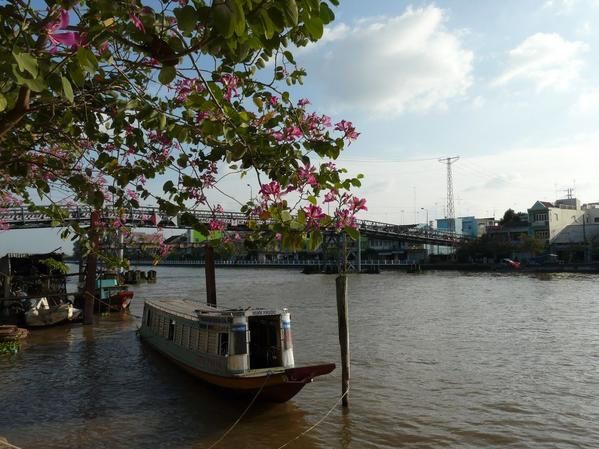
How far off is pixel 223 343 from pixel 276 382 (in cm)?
170

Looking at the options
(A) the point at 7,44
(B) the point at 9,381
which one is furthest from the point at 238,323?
(A) the point at 7,44

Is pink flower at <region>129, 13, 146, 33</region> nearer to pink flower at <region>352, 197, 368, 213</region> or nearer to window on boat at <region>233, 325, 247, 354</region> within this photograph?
pink flower at <region>352, 197, 368, 213</region>

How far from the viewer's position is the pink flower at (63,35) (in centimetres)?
301

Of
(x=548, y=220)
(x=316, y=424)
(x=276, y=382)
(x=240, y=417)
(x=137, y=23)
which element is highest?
(x=548, y=220)

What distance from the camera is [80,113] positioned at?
523 cm

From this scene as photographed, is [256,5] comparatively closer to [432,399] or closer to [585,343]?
[432,399]

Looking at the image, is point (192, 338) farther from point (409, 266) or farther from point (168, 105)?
point (409, 266)

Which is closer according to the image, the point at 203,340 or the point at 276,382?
the point at 276,382

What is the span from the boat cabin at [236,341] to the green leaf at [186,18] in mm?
9379

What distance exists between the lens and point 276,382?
35.5 ft

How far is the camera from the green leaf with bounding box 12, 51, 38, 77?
7.84ft

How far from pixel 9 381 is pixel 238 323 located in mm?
7636

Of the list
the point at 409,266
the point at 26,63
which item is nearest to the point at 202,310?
the point at 26,63

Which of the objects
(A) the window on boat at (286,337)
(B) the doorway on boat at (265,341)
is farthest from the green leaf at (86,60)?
(A) the window on boat at (286,337)
